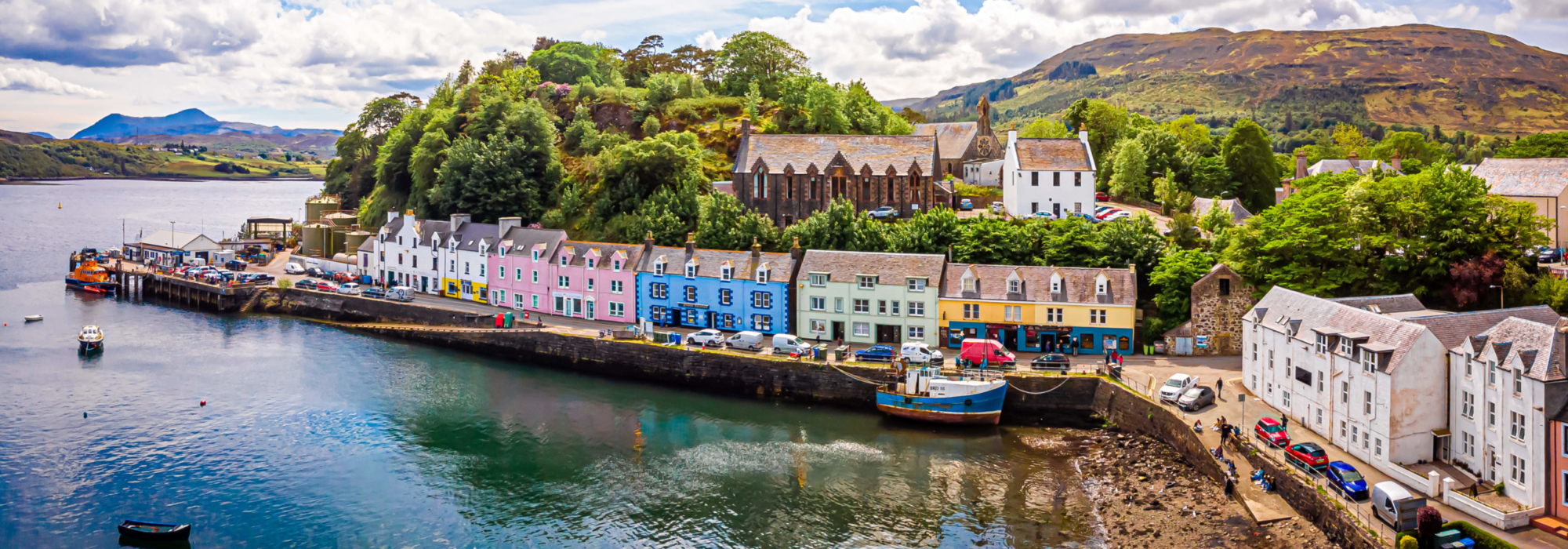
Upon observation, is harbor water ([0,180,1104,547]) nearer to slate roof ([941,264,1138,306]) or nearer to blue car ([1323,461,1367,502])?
blue car ([1323,461,1367,502])

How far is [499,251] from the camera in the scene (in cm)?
6369

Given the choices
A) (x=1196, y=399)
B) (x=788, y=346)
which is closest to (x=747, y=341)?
(x=788, y=346)

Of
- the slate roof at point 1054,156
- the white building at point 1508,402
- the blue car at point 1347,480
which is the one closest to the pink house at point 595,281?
the slate roof at point 1054,156

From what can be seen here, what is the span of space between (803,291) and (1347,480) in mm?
28858

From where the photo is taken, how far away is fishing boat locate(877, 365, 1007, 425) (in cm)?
4088

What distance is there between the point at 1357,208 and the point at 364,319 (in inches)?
2314

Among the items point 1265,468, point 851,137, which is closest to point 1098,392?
point 1265,468

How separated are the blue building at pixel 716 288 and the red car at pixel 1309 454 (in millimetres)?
27406

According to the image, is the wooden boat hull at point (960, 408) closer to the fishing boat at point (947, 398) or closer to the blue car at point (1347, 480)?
the fishing boat at point (947, 398)

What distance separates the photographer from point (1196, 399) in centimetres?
3650

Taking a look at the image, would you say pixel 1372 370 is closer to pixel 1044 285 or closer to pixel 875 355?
pixel 1044 285

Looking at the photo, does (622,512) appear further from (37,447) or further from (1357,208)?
(1357,208)

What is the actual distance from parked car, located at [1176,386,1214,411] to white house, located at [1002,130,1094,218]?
27547 millimetres

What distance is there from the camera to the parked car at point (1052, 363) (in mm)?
43031
